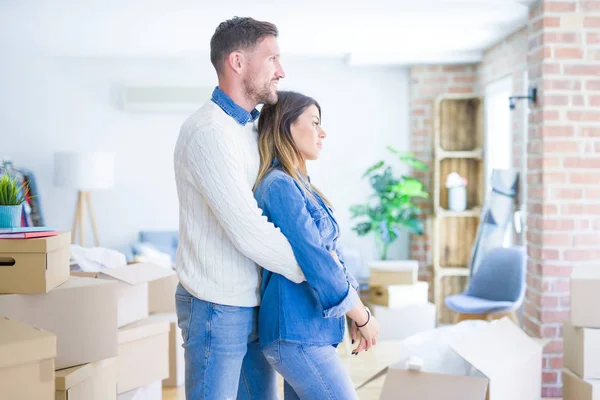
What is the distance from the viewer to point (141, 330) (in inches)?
133

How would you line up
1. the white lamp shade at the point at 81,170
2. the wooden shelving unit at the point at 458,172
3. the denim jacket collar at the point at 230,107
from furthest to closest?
the wooden shelving unit at the point at 458,172, the white lamp shade at the point at 81,170, the denim jacket collar at the point at 230,107

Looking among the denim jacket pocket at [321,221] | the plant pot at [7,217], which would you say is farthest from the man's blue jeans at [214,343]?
the plant pot at [7,217]

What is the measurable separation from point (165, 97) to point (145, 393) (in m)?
3.97

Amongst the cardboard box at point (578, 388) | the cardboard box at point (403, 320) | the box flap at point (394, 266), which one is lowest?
the cardboard box at point (403, 320)

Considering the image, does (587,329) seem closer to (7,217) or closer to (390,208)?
(7,217)

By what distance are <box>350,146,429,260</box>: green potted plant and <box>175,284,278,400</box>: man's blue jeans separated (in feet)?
14.6

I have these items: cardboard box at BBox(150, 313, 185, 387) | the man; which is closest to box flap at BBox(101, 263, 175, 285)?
cardboard box at BBox(150, 313, 185, 387)

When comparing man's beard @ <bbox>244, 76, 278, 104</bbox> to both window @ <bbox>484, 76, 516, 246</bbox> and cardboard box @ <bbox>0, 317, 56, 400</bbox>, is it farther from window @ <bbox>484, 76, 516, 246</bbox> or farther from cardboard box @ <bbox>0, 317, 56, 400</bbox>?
window @ <bbox>484, 76, 516, 246</bbox>

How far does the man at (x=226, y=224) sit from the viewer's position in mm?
1819

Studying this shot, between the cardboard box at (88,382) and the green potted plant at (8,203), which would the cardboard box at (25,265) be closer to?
the green potted plant at (8,203)

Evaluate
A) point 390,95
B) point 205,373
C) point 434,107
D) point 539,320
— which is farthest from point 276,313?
point 390,95

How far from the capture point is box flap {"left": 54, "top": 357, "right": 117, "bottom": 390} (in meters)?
2.27

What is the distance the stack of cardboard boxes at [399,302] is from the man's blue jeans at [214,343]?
13.5ft

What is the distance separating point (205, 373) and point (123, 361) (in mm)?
1525
